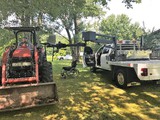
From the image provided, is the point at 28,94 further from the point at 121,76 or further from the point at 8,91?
the point at 121,76

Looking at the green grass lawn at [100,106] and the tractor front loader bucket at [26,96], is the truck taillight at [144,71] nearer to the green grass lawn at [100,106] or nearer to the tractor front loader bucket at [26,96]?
the green grass lawn at [100,106]

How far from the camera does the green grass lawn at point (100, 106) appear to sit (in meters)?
4.69

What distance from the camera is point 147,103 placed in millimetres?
5664

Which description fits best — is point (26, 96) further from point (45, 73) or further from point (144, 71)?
point (144, 71)

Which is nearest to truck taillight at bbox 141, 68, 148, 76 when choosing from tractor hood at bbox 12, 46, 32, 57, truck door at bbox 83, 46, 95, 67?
tractor hood at bbox 12, 46, 32, 57

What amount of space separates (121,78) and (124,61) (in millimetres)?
921

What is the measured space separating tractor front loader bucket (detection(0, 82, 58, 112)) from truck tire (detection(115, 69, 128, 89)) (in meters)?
3.21

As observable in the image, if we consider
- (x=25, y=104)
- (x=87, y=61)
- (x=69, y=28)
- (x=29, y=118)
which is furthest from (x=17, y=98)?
(x=69, y=28)

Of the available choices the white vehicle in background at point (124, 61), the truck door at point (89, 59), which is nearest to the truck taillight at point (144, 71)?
the white vehicle in background at point (124, 61)

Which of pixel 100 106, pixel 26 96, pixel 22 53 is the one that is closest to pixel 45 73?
pixel 22 53

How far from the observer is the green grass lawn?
4.69m

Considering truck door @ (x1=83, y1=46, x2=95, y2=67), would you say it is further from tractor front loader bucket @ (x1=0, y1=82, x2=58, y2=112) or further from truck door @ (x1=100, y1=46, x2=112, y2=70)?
tractor front loader bucket @ (x1=0, y1=82, x2=58, y2=112)

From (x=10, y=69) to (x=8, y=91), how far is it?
2.70 feet

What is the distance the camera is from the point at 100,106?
17.6 ft
